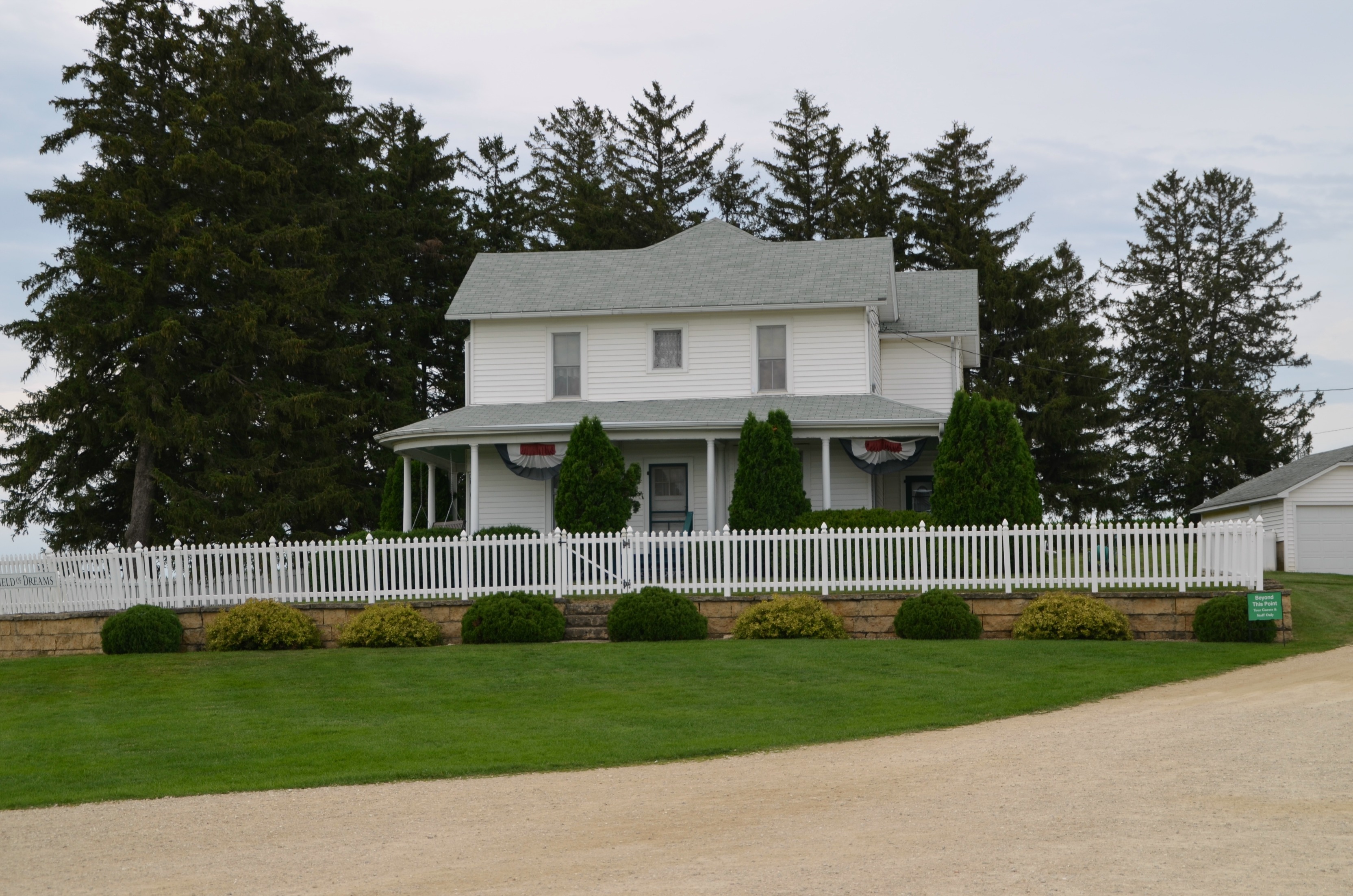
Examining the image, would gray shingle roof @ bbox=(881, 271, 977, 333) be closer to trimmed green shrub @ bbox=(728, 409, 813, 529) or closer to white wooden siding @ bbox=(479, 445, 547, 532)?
trimmed green shrub @ bbox=(728, 409, 813, 529)

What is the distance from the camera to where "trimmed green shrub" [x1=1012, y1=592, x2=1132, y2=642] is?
1809 centimetres

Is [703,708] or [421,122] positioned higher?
[421,122]

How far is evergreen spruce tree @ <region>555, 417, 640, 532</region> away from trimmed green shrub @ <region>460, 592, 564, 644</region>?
479 centimetres

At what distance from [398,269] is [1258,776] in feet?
119

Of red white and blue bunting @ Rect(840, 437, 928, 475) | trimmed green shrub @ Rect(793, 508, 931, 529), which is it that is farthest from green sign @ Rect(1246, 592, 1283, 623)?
red white and blue bunting @ Rect(840, 437, 928, 475)

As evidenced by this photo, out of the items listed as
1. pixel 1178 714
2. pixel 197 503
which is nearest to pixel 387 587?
pixel 1178 714

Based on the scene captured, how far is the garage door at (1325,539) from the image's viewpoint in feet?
105

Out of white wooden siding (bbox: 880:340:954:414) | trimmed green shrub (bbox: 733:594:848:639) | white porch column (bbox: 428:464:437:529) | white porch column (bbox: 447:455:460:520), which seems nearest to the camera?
trimmed green shrub (bbox: 733:594:848:639)

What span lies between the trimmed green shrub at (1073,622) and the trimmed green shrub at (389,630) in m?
8.43

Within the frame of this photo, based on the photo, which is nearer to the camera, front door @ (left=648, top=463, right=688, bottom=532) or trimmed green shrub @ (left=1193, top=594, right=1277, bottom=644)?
trimmed green shrub @ (left=1193, top=594, right=1277, bottom=644)

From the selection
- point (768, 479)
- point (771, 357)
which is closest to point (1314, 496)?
point (771, 357)

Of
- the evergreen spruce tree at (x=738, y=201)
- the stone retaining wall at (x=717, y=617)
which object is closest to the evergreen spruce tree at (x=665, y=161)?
A: the evergreen spruce tree at (x=738, y=201)

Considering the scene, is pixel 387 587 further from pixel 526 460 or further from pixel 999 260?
pixel 999 260

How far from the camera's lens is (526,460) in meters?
26.2
